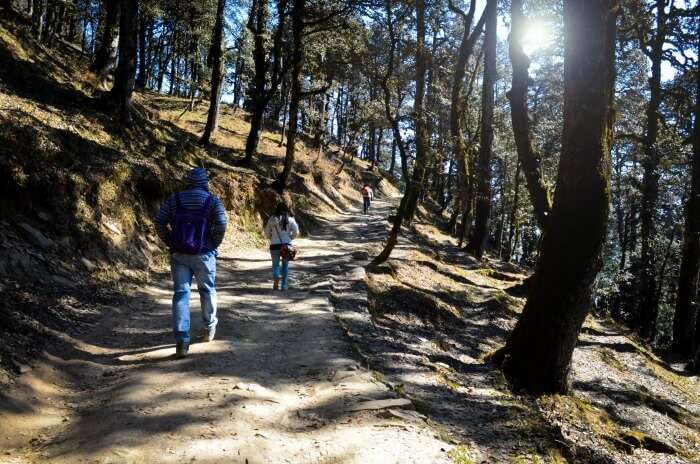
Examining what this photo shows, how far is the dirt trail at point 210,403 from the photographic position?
3566 millimetres

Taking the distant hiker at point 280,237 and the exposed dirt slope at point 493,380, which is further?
the distant hiker at point 280,237

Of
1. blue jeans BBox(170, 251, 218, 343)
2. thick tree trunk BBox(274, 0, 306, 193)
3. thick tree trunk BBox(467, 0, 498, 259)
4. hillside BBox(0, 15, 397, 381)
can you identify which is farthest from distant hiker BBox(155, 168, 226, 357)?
thick tree trunk BBox(467, 0, 498, 259)

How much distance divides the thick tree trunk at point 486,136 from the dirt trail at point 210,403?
43.2 ft

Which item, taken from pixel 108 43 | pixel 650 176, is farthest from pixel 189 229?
pixel 650 176

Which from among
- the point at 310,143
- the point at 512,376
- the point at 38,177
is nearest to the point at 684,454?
the point at 512,376

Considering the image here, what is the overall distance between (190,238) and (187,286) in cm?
54

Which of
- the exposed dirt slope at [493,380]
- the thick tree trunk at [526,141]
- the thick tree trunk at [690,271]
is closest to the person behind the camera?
the exposed dirt slope at [493,380]

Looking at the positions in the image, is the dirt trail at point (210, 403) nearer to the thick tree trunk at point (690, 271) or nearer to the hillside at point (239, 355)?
the hillside at point (239, 355)

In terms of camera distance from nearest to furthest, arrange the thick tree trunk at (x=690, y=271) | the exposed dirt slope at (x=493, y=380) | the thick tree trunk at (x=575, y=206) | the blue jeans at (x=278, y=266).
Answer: the exposed dirt slope at (x=493, y=380), the thick tree trunk at (x=575, y=206), the blue jeans at (x=278, y=266), the thick tree trunk at (x=690, y=271)

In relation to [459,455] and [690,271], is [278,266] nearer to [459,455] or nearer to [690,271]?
[459,455]

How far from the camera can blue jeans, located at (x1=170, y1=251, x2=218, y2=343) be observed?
17.9 ft

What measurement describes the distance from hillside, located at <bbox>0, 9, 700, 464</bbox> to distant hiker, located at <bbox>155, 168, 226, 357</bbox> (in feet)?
1.89

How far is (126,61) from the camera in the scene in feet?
45.0

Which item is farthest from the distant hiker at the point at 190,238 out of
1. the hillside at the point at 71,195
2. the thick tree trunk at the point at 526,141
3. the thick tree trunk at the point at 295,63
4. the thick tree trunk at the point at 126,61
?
the thick tree trunk at the point at 295,63
